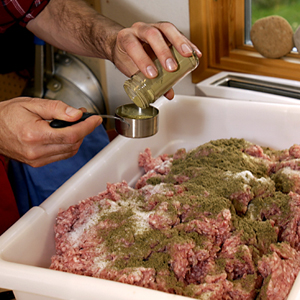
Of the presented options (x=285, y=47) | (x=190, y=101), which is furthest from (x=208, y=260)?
(x=285, y=47)

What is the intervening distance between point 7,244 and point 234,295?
0.42 metres

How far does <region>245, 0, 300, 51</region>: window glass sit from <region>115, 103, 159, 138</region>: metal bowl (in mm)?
904

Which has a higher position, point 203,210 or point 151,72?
point 151,72

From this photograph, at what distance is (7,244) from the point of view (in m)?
0.72

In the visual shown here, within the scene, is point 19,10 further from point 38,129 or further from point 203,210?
point 203,210

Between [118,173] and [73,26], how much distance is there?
0.56 meters

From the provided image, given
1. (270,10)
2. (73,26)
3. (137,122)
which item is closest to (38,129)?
(137,122)

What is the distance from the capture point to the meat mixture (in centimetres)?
66

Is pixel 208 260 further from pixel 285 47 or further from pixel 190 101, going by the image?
pixel 285 47

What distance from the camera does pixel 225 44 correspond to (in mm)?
1624

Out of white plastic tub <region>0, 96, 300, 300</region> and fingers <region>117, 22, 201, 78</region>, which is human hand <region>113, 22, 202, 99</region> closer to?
fingers <region>117, 22, 201, 78</region>

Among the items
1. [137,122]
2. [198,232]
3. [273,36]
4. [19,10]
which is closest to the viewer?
[198,232]

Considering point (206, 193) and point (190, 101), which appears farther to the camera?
point (190, 101)

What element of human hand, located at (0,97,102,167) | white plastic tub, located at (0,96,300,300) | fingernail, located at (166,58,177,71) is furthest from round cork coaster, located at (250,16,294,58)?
human hand, located at (0,97,102,167)
